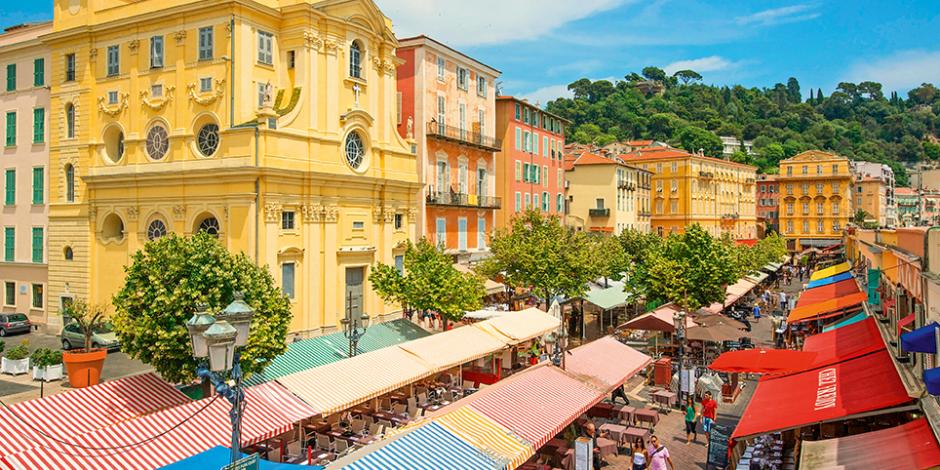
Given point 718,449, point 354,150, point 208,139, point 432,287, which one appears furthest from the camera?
point 354,150

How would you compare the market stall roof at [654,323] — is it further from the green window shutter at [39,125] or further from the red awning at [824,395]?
the green window shutter at [39,125]

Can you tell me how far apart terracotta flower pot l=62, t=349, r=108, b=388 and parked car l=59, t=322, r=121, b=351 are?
6562mm

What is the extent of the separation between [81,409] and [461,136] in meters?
31.3

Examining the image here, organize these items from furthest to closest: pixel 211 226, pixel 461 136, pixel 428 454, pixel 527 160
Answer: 1. pixel 527 160
2. pixel 461 136
3. pixel 211 226
4. pixel 428 454

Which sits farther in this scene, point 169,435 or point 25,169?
point 25,169

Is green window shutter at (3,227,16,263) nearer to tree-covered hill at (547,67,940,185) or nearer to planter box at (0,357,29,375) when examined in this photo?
planter box at (0,357,29,375)

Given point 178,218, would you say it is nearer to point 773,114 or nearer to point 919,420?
point 919,420

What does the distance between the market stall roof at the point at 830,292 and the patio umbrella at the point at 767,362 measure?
13.9 m

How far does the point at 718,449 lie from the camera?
1677 centimetres

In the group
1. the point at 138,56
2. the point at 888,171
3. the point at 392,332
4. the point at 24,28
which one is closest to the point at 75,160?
the point at 138,56

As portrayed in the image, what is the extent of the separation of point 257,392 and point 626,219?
6181cm

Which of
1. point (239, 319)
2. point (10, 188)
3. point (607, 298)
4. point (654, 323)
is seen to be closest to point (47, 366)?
point (10, 188)

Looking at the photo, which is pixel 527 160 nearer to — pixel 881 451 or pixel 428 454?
pixel 428 454

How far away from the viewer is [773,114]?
18175 centimetres
